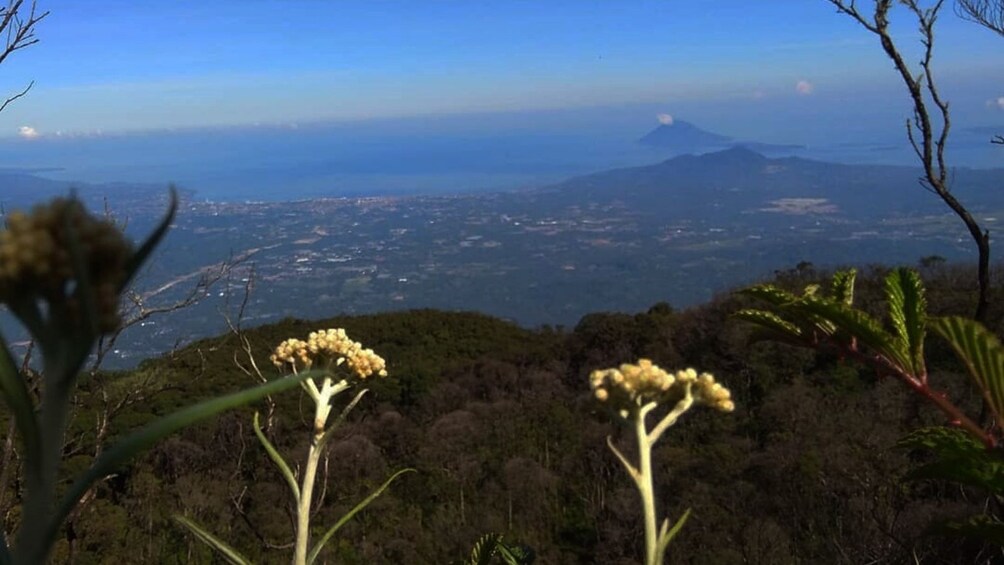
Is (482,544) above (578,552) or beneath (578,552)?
above

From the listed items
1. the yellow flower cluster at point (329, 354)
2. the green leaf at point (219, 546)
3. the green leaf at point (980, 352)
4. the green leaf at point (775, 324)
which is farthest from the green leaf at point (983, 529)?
the yellow flower cluster at point (329, 354)

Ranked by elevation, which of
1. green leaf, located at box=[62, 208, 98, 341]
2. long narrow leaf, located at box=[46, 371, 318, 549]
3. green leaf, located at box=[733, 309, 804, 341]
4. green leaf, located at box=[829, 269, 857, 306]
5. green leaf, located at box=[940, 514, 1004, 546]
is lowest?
green leaf, located at box=[940, 514, 1004, 546]

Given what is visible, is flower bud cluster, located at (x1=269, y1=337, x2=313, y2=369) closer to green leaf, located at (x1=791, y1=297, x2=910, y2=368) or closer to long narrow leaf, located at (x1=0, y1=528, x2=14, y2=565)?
green leaf, located at (x1=791, y1=297, x2=910, y2=368)

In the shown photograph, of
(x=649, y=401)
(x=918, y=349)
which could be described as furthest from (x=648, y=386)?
(x=918, y=349)

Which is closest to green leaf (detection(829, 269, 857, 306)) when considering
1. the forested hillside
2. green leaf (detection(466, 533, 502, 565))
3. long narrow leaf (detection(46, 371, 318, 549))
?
green leaf (detection(466, 533, 502, 565))

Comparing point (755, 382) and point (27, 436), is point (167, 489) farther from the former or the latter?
point (27, 436)

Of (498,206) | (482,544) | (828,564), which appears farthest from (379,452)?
(498,206)

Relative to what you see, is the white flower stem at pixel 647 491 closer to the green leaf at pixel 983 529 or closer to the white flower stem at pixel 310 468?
the green leaf at pixel 983 529
